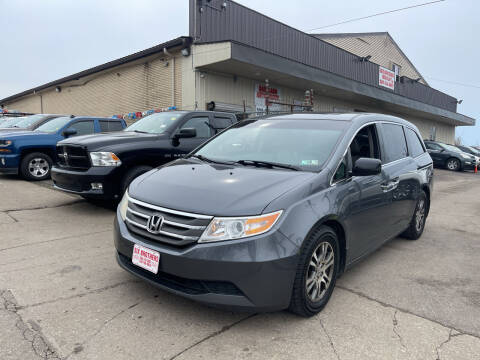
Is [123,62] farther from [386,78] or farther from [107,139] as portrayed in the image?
[386,78]

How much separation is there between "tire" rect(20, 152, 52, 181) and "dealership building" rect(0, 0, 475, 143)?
17.3ft

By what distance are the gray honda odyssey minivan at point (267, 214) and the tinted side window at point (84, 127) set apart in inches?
230

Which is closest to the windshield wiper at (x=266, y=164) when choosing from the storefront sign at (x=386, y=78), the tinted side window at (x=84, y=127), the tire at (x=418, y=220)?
the tire at (x=418, y=220)

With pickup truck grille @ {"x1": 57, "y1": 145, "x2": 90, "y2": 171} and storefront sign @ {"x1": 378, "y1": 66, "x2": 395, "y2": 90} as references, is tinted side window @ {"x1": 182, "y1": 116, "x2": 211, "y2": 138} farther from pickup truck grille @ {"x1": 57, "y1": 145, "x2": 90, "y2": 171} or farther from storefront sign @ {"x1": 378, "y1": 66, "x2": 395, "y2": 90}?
storefront sign @ {"x1": 378, "y1": 66, "x2": 395, "y2": 90}

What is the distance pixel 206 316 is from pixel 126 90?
14207 millimetres

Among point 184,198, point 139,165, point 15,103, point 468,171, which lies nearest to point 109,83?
point 139,165

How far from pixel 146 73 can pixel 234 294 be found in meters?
13.2

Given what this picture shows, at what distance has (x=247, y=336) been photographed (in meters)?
2.44

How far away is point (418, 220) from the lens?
4965mm

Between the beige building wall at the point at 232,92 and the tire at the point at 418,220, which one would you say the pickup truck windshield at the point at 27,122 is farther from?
the tire at the point at 418,220

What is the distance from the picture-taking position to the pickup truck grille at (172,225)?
2.37 m

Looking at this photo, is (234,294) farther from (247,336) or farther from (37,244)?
(37,244)

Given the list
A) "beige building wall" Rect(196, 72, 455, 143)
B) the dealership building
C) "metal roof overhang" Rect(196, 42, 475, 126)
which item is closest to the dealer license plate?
the dealership building

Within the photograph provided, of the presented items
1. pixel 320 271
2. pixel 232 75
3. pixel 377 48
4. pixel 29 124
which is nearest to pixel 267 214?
pixel 320 271
